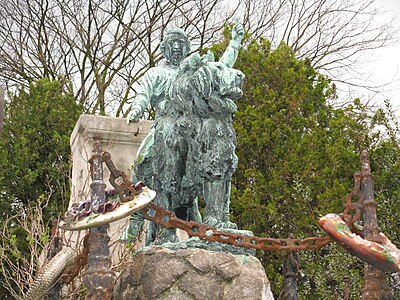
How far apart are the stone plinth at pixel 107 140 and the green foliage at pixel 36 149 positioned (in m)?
1.82

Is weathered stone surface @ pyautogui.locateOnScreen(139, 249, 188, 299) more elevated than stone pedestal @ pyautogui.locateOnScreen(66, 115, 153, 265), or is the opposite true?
stone pedestal @ pyautogui.locateOnScreen(66, 115, 153, 265)

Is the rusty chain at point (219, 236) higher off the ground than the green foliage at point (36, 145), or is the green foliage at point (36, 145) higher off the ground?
the green foliage at point (36, 145)

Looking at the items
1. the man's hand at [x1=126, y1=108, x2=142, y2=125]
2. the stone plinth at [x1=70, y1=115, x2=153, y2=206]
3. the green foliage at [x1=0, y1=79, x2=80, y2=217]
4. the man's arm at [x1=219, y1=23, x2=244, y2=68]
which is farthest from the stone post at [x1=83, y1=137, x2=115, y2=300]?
the green foliage at [x1=0, y1=79, x2=80, y2=217]

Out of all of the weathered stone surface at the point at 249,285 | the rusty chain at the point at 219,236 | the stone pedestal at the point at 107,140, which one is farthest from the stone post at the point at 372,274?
the stone pedestal at the point at 107,140

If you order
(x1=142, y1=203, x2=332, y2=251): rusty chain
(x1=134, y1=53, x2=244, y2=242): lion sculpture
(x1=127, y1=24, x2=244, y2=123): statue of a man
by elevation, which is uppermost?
(x1=127, y1=24, x2=244, y2=123): statue of a man

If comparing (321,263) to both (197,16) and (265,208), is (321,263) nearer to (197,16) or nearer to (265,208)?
(265,208)

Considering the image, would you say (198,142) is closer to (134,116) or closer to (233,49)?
(134,116)

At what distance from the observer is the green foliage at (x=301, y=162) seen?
1002cm

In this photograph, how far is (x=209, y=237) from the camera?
5070mm

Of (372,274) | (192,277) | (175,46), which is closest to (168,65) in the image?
(175,46)

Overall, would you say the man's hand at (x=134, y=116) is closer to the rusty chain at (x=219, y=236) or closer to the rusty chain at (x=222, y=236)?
the rusty chain at (x=219, y=236)

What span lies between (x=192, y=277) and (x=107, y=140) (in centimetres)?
473

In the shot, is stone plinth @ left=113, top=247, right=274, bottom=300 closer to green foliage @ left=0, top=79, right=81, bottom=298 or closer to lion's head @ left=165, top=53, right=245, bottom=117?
lion's head @ left=165, top=53, right=245, bottom=117

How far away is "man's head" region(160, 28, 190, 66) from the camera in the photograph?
6047 mm
